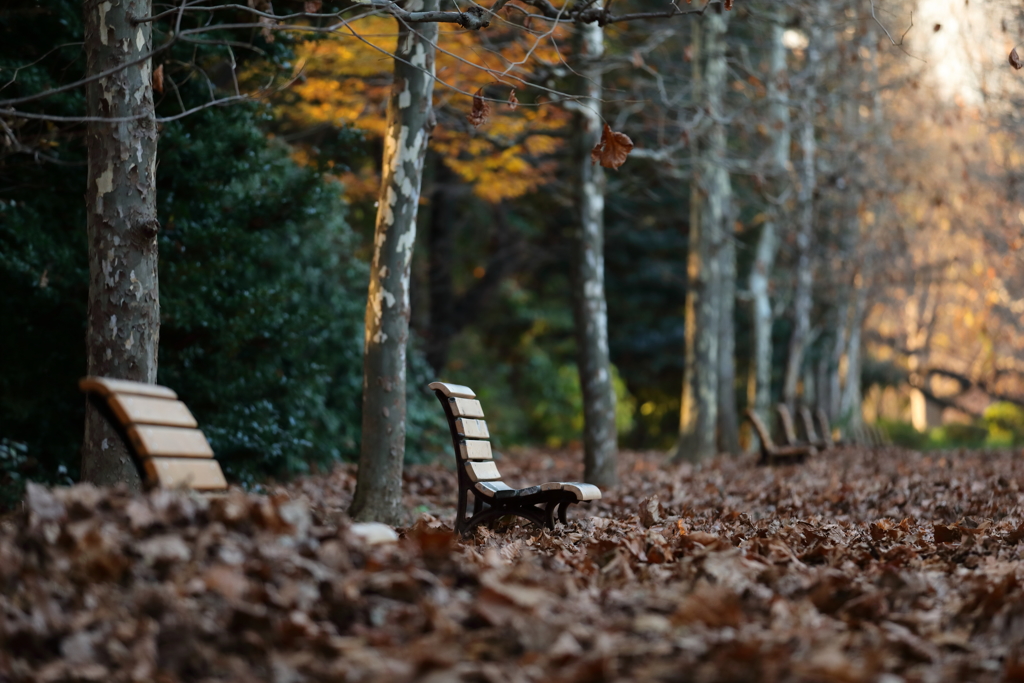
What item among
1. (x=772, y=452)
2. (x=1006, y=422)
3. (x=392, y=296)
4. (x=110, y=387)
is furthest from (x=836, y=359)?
(x=110, y=387)

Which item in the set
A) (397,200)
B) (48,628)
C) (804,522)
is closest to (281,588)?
(48,628)

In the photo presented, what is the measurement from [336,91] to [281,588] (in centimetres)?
1032

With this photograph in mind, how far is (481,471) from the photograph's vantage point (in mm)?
5785

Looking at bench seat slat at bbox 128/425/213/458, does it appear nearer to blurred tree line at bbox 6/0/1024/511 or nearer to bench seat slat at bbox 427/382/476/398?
bench seat slat at bbox 427/382/476/398

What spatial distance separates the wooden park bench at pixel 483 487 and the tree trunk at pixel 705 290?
9.22m

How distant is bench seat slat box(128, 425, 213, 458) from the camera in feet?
11.2

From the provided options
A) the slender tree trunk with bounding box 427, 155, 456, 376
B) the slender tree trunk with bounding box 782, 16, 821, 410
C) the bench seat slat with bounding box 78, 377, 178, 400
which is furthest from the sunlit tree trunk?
the bench seat slat with bounding box 78, 377, 178, 400

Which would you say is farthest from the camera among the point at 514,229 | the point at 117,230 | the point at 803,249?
the point at 514,229

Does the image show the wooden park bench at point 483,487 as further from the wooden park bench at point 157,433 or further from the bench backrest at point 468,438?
the wooden park bench at point 157,433

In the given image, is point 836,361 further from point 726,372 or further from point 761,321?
point 726,372

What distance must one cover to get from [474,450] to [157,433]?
252 cm

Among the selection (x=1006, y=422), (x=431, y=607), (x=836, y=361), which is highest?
(x=836, y=361)

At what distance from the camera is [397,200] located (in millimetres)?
6828

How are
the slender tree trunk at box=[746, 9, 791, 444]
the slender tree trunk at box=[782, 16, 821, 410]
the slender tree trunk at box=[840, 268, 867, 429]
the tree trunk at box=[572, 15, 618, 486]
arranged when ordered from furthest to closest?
the slender tree trunk at box=[840, 268, 867, 429]
the slender tree trunk at box=[782, 16, 821, 410]
the slender tree trunk at box=[746, 9, 791, 444]
the tree trunk at box=[572, 15, 618, 486]
